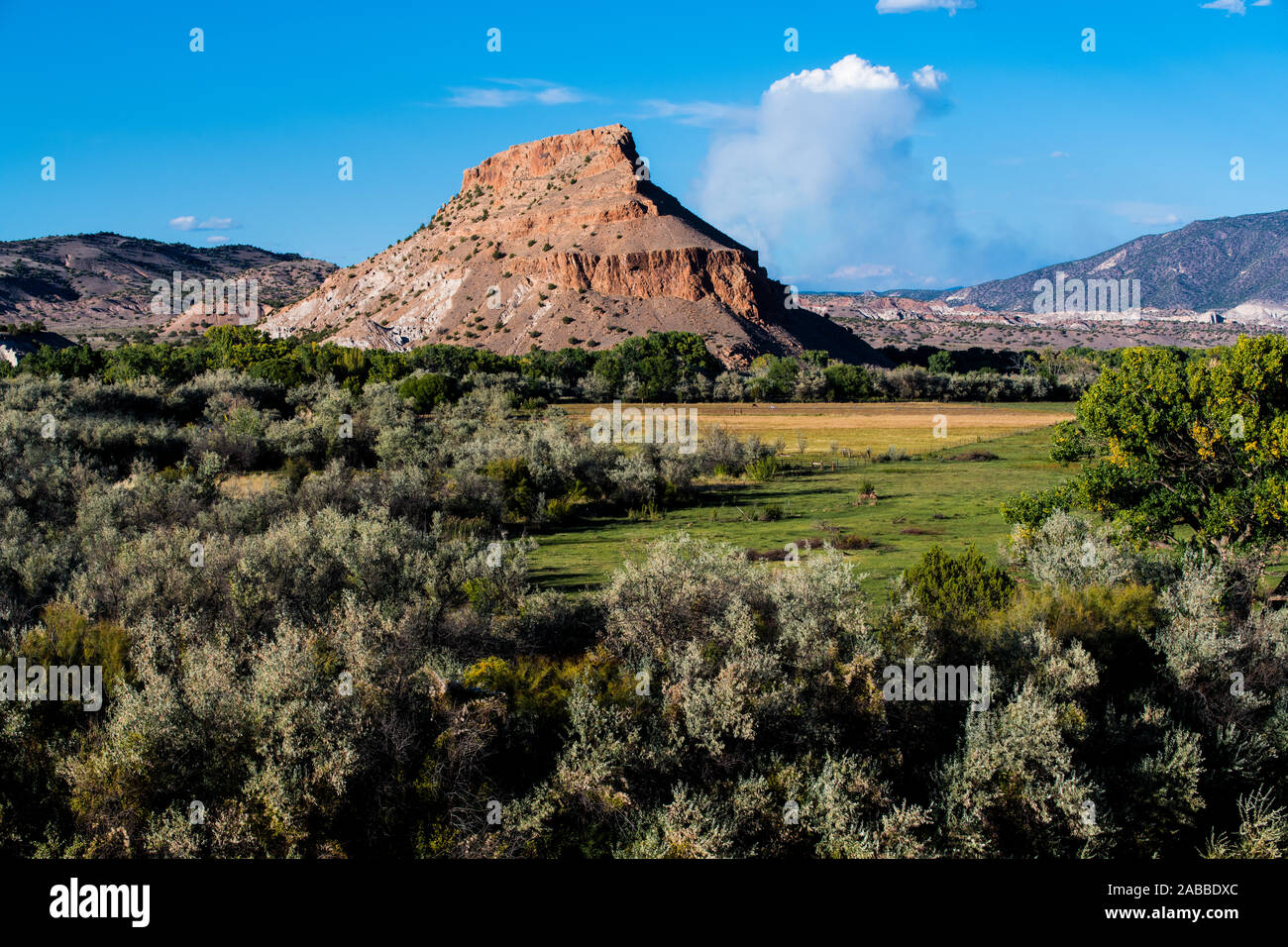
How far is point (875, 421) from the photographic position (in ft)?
195

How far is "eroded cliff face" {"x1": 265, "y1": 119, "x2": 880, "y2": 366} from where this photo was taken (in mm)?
109000

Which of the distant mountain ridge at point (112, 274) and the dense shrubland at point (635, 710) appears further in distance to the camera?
the distant mountain ridge at point (112, 274)

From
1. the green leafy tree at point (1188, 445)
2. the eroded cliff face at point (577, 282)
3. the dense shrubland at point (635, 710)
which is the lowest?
the dense shrubland at point (635, 710)

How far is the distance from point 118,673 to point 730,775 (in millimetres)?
6311

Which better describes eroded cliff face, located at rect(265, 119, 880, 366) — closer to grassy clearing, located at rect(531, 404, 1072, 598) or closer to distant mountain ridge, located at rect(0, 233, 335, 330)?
distant mountain ridge, located at rect(0, 233, 335, 330)

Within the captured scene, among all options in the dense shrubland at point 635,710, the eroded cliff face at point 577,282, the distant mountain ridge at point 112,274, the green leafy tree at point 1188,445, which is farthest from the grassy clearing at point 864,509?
the distant mountain ridge at point 112,274

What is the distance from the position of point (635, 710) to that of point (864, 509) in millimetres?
19652

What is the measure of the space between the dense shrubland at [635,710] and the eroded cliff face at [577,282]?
88.5 meters

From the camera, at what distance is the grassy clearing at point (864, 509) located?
67.6 feet

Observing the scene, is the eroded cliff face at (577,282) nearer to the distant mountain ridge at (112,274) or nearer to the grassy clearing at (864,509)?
the distant mountain ridge at (112,274)

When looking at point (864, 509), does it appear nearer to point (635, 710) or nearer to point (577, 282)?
point (635, 710)

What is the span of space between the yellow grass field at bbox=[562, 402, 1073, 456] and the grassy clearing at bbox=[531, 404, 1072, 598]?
271 mm

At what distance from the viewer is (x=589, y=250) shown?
117875 millimetres
